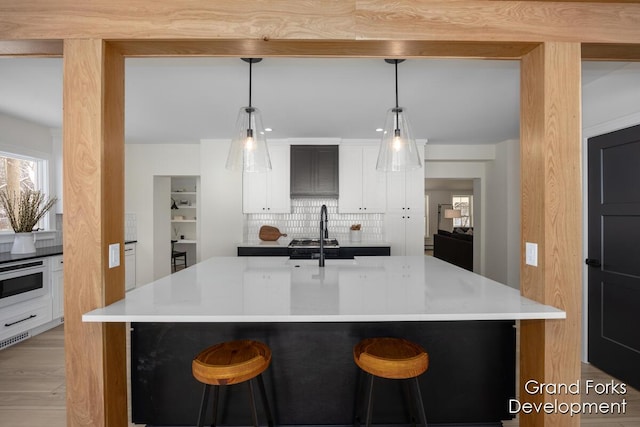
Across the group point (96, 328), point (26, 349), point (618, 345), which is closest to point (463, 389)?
point (618, 345)

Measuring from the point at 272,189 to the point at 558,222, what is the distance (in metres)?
3.92

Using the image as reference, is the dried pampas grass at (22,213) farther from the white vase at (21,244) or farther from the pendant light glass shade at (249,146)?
the pendant light glass shade at (249,146)

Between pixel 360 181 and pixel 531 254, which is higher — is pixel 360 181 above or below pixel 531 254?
above

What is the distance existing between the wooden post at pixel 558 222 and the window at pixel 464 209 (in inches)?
443

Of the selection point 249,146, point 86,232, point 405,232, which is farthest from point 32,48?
point 405,232

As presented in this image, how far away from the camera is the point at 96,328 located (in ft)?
5.09

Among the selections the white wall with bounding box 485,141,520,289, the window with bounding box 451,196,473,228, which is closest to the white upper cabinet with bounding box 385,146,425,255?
the white wall with bounding box 485,141,520,289

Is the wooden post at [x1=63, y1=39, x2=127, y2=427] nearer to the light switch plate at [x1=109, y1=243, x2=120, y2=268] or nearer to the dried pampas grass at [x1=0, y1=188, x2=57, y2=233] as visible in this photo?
the light switch plate at [x1=109, y1=243, x2=120, y2=268]

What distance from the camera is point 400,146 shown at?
2.42m

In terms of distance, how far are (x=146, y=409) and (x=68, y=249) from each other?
3.63 ft

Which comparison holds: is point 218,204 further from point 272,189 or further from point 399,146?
point 399,146

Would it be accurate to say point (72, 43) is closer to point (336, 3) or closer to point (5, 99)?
point (336, 3)

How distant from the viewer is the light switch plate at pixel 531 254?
65.4 inches

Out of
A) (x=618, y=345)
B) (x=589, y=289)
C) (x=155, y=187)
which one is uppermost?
(x=155, y=187)
